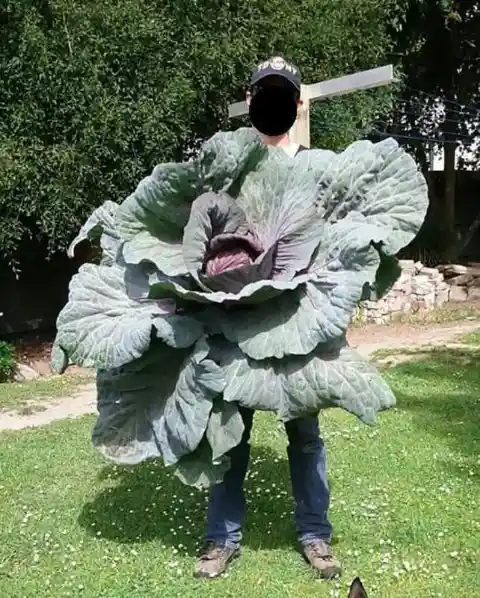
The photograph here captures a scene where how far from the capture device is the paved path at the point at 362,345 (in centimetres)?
595

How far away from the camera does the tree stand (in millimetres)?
13203

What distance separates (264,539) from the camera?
122 inches

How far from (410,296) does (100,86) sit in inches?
195

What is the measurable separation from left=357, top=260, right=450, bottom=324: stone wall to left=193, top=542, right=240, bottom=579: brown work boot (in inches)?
290

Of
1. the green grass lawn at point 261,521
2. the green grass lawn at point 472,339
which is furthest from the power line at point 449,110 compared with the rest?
the green grass lawn at point 261,521

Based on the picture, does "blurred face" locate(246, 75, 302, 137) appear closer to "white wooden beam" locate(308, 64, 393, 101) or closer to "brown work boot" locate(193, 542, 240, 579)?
"brown work boot" locate(193, 542, 240, 579)

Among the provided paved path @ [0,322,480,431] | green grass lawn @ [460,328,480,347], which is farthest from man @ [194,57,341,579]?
green grass lawn @ [460,328,480,347]

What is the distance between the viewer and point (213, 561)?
9.30ft

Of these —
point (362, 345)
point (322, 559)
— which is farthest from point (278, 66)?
point (362, 345)

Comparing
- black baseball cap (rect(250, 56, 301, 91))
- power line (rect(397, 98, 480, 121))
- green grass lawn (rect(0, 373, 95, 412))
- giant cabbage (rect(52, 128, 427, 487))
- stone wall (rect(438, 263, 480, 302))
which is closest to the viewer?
giant cabbage (rect(52, 128, 427, 487))

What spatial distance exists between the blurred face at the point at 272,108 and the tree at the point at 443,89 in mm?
10438

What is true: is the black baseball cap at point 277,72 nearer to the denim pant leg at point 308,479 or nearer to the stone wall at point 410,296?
the denim pant leg at point 308,479

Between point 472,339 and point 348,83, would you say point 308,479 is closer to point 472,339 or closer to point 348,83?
point 348,83

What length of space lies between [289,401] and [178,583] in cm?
82
